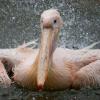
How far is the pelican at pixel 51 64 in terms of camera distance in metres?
4.93

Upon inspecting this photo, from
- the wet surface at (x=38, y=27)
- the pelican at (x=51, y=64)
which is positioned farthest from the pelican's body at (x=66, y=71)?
the wet surface at (x=38, y=27)

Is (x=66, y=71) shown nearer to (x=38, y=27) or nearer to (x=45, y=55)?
(x=45, y=55)

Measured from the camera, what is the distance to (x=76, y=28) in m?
7.47

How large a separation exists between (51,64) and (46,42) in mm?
250

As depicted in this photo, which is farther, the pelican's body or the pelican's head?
the pelican's body

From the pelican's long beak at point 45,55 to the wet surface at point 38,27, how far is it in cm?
44

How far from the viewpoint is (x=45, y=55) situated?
4.91 metres

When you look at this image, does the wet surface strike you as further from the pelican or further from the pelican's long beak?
the pelican's long beak

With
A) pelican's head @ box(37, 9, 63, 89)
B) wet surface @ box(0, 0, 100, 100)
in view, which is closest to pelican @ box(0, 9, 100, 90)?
pelican's head @ box(37, 9, 63, 89)

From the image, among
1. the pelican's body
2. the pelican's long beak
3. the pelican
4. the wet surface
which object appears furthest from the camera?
the wet surface

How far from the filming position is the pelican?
16.2 feet

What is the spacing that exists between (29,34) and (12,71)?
65.3 inches

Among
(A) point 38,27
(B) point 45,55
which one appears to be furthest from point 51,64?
(A) point 38,27

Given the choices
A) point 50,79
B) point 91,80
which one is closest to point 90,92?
point 91,80
